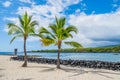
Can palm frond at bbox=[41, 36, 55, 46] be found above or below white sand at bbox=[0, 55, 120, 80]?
above

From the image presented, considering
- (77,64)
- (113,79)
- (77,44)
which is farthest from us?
(77,64)

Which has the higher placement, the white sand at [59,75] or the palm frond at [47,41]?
the palm frond at [47,41]

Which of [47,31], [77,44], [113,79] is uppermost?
[47,31]

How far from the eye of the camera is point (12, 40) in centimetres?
2312

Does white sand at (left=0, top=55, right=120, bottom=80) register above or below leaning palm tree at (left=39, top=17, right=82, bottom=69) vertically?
below

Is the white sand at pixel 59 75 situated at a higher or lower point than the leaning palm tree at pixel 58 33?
lower

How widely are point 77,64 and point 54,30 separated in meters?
6.23

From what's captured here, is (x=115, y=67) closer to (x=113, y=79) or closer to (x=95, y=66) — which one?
(x=95, y=66)

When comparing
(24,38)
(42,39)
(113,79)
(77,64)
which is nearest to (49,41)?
(42,39)

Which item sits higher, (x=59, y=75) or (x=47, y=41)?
(x=47, y=41)

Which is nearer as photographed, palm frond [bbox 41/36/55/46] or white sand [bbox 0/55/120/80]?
white sand [bbox 0/55/120/80]

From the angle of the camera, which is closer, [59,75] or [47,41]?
[59,75]

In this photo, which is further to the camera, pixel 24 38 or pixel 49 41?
pixel 24 38

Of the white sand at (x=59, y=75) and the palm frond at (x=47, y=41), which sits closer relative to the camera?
the white sand at (x=59, y=75)
